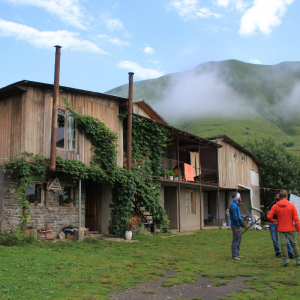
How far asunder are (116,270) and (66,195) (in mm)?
6775

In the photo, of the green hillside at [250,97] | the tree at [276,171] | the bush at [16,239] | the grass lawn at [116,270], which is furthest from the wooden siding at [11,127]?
the green hillside at [250,97]

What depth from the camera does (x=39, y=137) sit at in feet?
37.7

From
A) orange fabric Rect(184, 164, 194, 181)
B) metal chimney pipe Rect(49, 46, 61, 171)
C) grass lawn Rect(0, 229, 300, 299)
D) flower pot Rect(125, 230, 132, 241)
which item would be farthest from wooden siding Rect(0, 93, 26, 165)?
orange fabric Rect(184, 164, 194, 181)

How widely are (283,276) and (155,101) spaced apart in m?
142

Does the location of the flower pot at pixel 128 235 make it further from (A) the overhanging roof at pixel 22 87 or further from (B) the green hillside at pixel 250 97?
(B) the green hillside at pixel 250 97

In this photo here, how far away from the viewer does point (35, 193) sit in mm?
12234

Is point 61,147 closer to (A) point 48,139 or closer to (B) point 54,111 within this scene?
(A) point 48,139

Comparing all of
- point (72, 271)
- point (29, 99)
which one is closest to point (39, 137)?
point (29, 99)

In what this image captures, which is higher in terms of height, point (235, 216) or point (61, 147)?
point (61, 147)

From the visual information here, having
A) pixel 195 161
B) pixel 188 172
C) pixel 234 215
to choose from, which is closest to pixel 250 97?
pixel 195 161

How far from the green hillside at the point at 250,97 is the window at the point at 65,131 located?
59112mm

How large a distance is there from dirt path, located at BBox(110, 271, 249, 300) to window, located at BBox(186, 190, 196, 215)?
45.9ft

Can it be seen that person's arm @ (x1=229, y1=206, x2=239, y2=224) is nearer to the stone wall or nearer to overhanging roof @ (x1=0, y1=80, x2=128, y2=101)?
the stone wall

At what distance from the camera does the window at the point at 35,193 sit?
12047 millimetres
